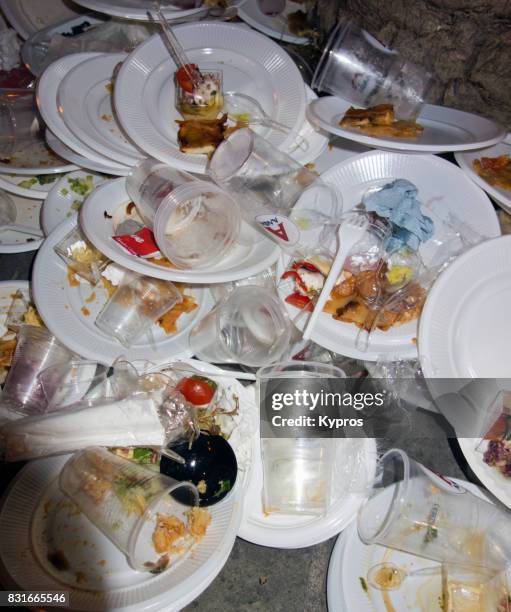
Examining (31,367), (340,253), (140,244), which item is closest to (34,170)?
(140,244)

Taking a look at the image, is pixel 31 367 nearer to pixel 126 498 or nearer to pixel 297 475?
pixel 126 498

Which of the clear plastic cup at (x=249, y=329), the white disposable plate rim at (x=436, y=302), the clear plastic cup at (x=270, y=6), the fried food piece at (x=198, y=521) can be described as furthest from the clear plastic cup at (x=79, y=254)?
the clear plastic cup at (x=270, y=6)

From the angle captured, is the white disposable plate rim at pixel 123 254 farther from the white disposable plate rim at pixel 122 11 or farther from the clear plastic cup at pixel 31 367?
the white disposable plate rim at pixel 122 11

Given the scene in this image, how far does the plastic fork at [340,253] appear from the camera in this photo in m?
1.59

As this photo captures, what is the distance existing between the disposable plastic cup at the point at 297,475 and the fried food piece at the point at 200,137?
1.00 m

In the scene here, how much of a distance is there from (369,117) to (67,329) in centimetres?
126

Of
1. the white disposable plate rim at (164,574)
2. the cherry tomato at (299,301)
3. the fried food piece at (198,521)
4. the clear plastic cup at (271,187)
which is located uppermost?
the clear plastic cup at (271,187)

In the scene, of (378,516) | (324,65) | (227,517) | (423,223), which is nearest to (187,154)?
(324,65)

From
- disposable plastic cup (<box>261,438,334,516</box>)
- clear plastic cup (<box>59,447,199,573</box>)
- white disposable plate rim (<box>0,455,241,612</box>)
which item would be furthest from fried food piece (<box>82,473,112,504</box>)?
disposable plastic cup (<box>261,438,334,516</box>)

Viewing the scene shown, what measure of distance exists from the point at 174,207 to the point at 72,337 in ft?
1.75

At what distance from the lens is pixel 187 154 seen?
1.71 m

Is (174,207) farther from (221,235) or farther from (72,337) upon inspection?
(72,337)

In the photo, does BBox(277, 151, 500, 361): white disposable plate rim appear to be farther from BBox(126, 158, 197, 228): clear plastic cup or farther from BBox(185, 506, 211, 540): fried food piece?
BBox(185, 506, 211, 540): fried food piece

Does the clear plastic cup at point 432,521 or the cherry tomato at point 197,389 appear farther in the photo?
the cherry tomato at point 197,389
